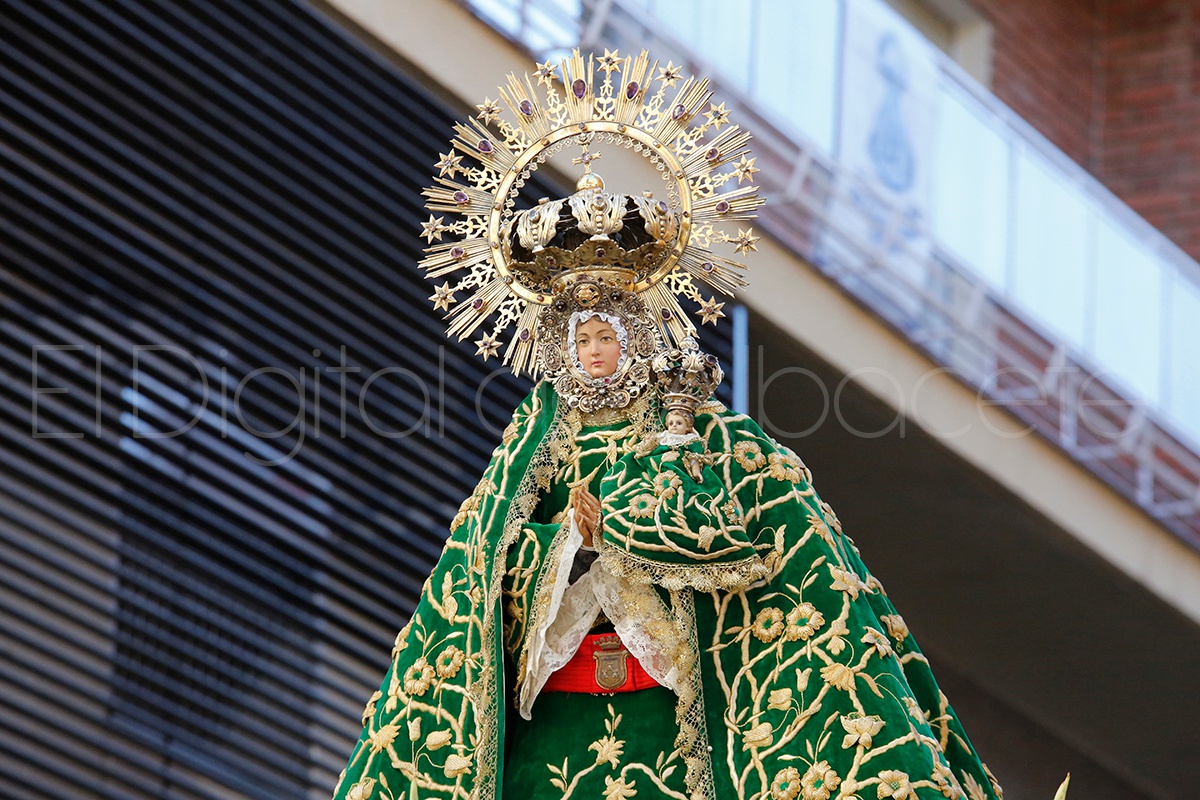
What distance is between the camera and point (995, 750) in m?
12.1

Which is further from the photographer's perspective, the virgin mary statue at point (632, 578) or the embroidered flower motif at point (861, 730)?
the virgin mary statue at point (632, 578)

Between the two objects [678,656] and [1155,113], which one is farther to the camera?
[1155,113]

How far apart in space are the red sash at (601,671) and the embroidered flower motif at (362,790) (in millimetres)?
452

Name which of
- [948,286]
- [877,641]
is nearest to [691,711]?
[877,641]

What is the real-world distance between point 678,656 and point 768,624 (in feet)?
0.70

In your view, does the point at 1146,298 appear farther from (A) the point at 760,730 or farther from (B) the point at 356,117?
(A) the point at 760,730

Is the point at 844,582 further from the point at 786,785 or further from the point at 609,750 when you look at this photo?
the point at 609,750

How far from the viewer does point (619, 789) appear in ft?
17.1

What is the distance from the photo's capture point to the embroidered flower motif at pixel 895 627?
5.45 m

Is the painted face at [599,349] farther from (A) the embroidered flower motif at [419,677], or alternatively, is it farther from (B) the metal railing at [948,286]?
(B) the metal railing at [948,286]

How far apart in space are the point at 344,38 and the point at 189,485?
→ 1776mm

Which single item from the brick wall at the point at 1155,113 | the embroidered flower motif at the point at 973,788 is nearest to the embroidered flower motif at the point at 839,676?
the embroidered flower motif at the point at 973,788

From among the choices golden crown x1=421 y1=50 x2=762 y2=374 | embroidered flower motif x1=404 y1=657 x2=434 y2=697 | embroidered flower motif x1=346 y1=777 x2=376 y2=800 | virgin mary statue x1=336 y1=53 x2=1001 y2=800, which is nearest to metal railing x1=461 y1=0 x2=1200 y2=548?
golden crown x1=421 y1=50 x2=762 y2=374

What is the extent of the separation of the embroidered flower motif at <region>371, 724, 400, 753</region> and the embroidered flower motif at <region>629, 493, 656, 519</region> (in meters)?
0.77
